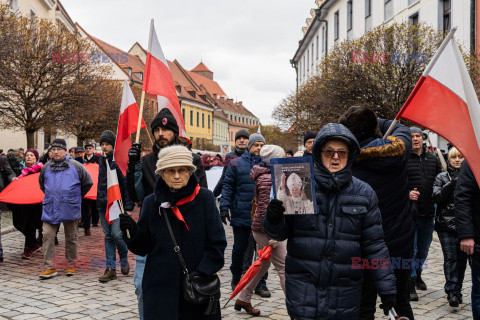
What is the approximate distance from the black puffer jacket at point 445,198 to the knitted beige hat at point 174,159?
146 inches

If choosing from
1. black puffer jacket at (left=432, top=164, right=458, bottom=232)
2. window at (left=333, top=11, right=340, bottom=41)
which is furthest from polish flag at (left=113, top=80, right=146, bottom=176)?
window at (left=333, top=11, right=340, bottom=41)

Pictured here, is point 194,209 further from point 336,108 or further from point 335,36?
point 335,36

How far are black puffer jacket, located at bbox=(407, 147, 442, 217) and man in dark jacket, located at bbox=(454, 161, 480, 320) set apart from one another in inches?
86.1

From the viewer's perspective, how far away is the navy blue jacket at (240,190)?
6.44m

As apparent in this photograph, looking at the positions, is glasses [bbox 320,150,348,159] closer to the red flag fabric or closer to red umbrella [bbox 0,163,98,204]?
the red flag fabric

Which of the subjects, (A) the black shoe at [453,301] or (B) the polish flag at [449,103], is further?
(A) the black shoe at [453,301]

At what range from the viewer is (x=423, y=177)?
657 centimetres

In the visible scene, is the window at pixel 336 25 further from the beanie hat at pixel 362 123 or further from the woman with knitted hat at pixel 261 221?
the beanie hat at pixel 362 123

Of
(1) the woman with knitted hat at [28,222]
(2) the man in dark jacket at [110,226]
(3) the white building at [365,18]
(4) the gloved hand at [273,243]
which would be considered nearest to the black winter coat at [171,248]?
(4) the gloved hand at [273,243]

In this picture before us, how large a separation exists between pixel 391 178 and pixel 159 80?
3.36 m

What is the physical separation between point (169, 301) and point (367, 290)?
1.49 metres

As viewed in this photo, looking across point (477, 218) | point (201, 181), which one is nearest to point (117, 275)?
point (201, 181)

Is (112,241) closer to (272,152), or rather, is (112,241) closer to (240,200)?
(240,200)

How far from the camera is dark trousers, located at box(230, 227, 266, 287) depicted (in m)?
6.44
